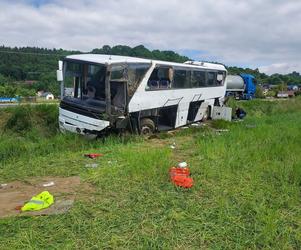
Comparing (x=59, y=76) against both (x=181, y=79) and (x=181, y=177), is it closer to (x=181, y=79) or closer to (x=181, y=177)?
(x=181, y=79)

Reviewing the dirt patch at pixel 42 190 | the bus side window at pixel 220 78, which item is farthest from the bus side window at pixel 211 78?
the dirt patch at pixel 42 190

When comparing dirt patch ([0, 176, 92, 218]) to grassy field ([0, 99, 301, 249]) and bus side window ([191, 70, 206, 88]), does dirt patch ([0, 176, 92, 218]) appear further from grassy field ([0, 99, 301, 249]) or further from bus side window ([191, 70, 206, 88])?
bus side window ([191, 70, 206, 88])

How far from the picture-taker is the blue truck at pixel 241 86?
114 feet

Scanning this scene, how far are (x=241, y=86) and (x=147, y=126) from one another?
27.0 m

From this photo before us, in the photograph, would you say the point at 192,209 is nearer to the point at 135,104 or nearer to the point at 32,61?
the point at 135,104

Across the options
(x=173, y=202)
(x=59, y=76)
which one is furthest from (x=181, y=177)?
(x=59, y=76)

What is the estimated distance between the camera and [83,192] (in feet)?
15.0

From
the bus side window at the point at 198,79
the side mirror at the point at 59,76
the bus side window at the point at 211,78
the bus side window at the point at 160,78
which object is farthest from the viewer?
the bus side window at the point at 211,78

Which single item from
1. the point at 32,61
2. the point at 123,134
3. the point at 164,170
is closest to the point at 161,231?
the point at 164,170

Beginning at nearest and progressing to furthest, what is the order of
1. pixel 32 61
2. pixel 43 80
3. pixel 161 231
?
pixel 161 231 → pixel 43 80 → pixel 32 61

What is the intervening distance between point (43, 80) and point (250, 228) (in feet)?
110

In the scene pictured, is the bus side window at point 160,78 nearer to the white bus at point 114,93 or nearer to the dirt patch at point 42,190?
the white bus at point 114,93

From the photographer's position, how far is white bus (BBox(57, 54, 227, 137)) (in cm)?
937

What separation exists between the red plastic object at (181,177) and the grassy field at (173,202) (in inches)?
5.0
